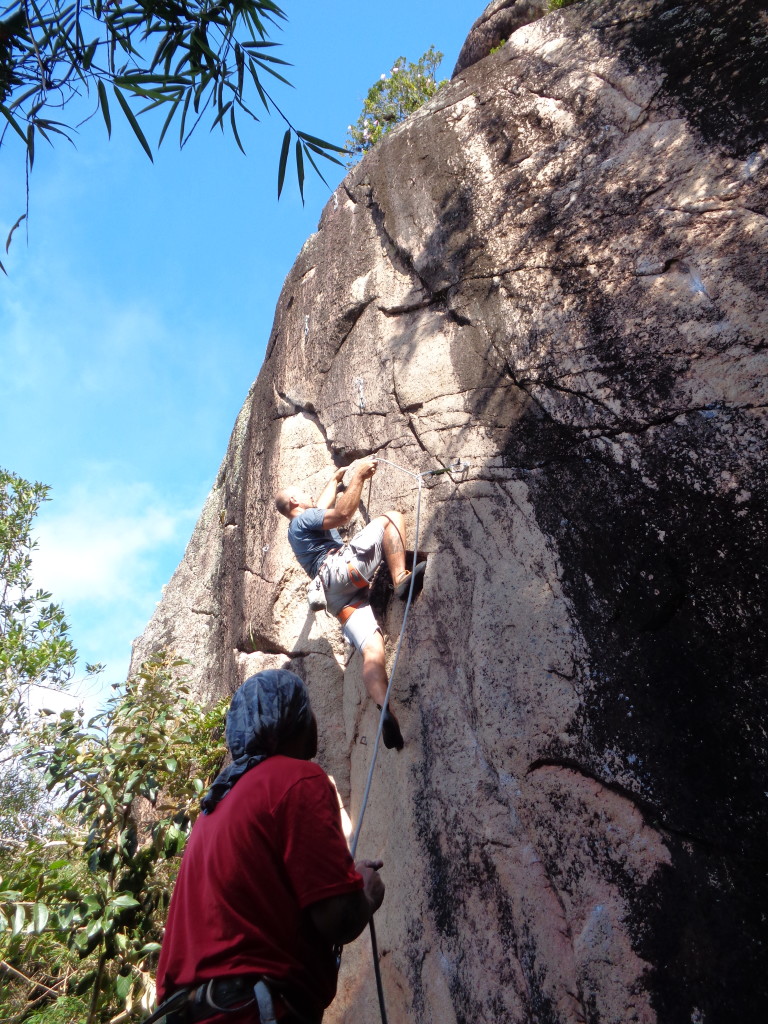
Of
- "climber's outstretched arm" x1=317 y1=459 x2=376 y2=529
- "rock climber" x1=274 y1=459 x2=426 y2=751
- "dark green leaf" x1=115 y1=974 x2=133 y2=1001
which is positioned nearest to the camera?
"dark green leaf" x1=115 y1=974 x2=133 y2=1001

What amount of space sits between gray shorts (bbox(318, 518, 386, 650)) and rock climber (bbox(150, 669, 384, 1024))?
245cm

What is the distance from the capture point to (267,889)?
194 cm

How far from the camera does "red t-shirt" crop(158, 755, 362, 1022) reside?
1.89m

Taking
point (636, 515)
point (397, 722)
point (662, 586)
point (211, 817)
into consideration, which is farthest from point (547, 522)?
point (211, 817)

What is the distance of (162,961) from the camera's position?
80.4 inches

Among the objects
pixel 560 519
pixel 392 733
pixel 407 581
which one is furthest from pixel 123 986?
pixel 560 519

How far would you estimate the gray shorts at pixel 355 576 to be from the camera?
15.0 feet

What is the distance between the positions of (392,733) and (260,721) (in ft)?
6.26

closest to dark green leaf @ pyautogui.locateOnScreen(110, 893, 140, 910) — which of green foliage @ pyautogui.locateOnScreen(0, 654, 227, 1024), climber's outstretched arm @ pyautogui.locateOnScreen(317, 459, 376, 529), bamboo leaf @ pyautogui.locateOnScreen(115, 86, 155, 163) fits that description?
green foliage @ pyautogui.locateOnScreen(0, 654, 227, 1024)

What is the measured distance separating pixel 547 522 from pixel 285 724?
221 centimetres

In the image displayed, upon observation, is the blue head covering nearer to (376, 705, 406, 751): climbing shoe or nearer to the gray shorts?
(376, 705, 406, 751): climbing shoe

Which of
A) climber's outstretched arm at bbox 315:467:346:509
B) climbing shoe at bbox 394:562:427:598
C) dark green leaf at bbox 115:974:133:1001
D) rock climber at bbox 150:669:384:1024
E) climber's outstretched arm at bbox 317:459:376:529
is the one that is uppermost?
climber's outstretched arm at bbox 315:467:346:509

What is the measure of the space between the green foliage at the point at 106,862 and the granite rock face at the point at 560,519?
0.81 meters

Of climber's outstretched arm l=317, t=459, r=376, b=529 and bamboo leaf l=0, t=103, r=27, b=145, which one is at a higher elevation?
bamboo leaf l=0, t=103, r=27, b=145
